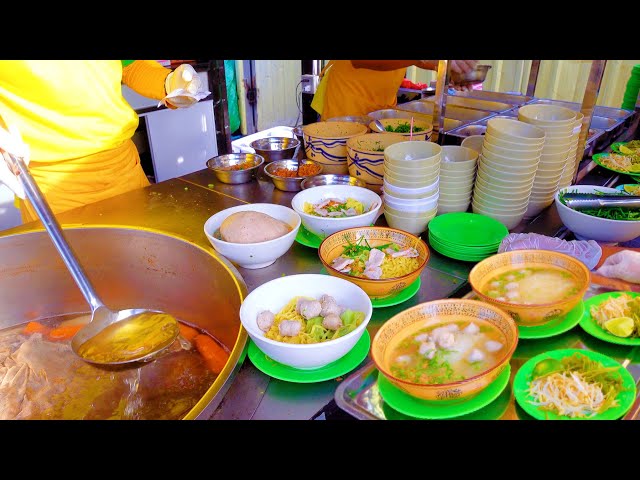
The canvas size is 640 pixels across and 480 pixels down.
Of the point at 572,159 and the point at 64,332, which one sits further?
the point at 572,159

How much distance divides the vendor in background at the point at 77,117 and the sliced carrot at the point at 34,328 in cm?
67

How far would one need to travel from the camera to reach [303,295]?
4.90 feet

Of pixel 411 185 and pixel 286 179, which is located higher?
pixel 411 185

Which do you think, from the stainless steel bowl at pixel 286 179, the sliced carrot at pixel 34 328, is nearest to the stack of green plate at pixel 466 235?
the stainless steel bowl at pixel 286 179

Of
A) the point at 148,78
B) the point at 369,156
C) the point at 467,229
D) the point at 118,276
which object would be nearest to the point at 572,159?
the point at 467,229

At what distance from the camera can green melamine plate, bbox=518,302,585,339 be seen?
1347 mm

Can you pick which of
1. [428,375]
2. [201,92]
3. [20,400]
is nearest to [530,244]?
[428,375]

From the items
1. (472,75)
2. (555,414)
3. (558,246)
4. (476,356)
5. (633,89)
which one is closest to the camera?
(555,414)

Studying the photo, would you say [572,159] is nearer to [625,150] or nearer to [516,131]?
[516,131]

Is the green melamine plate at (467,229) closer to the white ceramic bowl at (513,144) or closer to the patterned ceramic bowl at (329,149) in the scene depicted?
the white ceramic bowl at (513,144)

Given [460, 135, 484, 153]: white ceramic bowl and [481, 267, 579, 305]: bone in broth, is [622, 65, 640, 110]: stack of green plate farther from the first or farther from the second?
[481, 267, 579, 305]: bone in broth

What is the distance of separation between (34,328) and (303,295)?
1.33 m

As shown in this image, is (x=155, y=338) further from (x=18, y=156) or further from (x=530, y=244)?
(x=530, y=244)

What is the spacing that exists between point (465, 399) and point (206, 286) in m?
1.17
